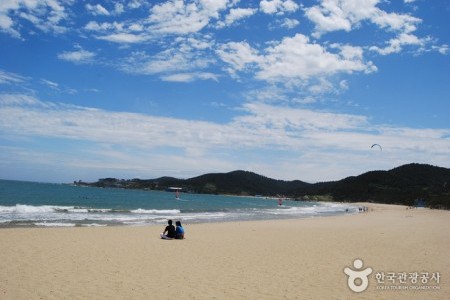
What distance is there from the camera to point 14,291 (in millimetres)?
7555

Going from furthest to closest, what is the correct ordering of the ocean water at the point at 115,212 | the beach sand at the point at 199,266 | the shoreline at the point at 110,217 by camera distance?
the ocean water at the point at 115,212 < the shoreline at the point at 110,217 < the beach sand at the point at 199,266

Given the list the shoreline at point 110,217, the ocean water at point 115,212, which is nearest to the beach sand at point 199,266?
the shoreline at point 110,217

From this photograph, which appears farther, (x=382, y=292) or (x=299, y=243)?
(x=299, y=243)

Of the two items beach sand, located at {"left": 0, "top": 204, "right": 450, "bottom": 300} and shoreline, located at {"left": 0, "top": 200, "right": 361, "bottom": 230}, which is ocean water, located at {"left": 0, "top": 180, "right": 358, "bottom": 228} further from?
beach sand, located at {"left": 0, "top": 204, "right": 450, "bottom": 300}

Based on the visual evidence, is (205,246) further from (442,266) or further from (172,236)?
(442,266)

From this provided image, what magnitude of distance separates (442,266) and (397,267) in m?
1.38

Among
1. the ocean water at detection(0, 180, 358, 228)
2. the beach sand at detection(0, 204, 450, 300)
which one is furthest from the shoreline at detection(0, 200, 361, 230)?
the beach sand at detection(0, 204, 450, 300)

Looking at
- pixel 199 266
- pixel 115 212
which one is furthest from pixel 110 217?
pixel 199 266

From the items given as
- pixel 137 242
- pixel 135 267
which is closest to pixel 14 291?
pixel 135 267

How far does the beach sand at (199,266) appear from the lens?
7.90m

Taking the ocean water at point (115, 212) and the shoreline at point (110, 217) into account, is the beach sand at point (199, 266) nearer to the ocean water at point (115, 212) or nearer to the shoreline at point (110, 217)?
the shoreline at point (110, 217)

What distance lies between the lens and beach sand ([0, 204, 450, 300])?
7902mm

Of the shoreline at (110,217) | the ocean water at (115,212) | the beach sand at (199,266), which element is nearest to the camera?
the beach sand at (199,266)

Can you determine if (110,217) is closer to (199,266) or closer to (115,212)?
(115,212)
